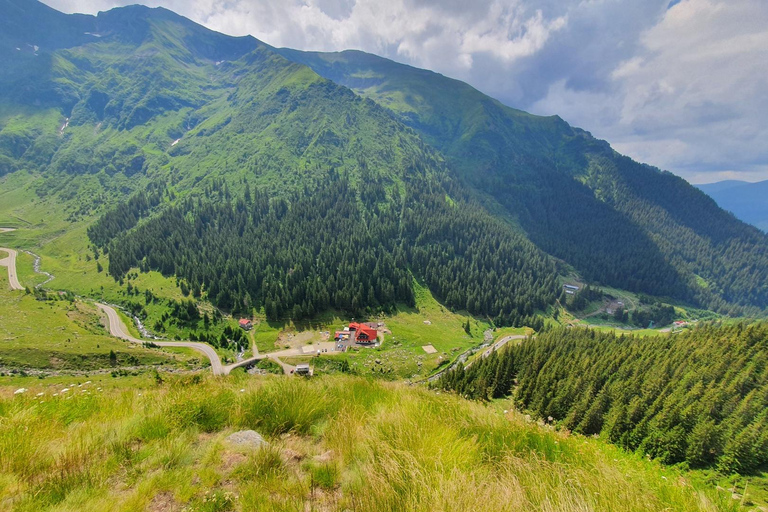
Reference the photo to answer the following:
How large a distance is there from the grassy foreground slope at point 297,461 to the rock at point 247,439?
139 millimetres

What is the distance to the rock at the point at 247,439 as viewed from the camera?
5.54 metres

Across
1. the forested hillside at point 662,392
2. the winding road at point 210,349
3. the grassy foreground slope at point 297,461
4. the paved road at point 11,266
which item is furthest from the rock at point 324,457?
the paved road at point 11,266

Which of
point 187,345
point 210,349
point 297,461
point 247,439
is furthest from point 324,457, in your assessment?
point 187,345

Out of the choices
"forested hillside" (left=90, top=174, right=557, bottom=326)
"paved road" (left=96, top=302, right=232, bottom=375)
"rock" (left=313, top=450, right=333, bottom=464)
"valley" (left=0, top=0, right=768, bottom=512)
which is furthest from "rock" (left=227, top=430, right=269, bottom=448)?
"forested hillside" (left=90, top=174, right=557, bottom=326)

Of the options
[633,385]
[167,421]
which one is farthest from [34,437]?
[633,385]

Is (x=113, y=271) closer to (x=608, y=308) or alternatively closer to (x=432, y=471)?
(x=432, y=471)

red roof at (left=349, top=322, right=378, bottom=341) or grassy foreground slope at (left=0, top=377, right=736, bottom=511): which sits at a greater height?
grassy foreground slope at (left=0, top=377, right=736, bottom=511)

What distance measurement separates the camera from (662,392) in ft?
98.5

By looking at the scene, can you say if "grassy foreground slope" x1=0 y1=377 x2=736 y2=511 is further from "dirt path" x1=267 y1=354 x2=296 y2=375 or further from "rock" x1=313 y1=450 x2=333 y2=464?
"dirt path" x1=267 y1=354 x2=296 y2=375

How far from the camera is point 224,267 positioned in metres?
98.0

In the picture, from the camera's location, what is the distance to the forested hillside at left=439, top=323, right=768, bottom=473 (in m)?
21.2

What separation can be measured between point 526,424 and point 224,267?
106356 mm

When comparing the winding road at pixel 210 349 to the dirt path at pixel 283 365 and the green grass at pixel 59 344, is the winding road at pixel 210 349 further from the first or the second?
the green grass at pixel 59 344

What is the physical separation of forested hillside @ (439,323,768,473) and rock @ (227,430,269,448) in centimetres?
994
